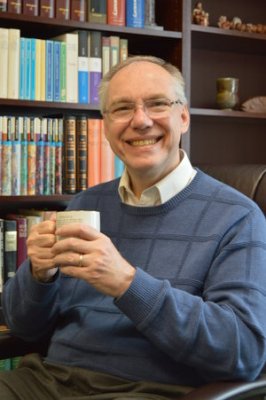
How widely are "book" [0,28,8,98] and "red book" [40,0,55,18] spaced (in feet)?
0.50

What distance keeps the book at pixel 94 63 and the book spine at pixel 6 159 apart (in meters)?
0.34

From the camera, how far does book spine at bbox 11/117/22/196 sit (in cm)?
224

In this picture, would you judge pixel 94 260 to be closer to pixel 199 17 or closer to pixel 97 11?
pixel 97 11

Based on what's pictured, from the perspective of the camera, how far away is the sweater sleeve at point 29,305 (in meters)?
1.44

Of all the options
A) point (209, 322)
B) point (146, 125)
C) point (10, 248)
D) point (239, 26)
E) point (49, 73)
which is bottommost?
point (10, 248)

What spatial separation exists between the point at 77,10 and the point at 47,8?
0.12 m

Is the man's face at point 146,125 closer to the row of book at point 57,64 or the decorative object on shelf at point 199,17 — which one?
the row of book at point 57,64

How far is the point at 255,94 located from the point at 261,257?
178cm

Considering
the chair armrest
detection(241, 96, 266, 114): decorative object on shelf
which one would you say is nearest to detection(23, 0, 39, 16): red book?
detection(241, 96, 266, 114): decorative object on shelf

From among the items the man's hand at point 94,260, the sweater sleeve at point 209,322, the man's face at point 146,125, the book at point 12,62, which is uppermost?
the book at point 12,62

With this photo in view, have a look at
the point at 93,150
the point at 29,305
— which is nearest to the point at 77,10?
the point at 93,150

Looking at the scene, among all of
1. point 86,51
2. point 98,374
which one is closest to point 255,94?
point 86,51

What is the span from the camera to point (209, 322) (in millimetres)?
1180

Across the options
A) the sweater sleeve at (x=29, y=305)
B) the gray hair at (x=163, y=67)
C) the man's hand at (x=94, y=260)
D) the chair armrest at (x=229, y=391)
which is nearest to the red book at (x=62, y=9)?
the gray hair at (x=163, y=67)
